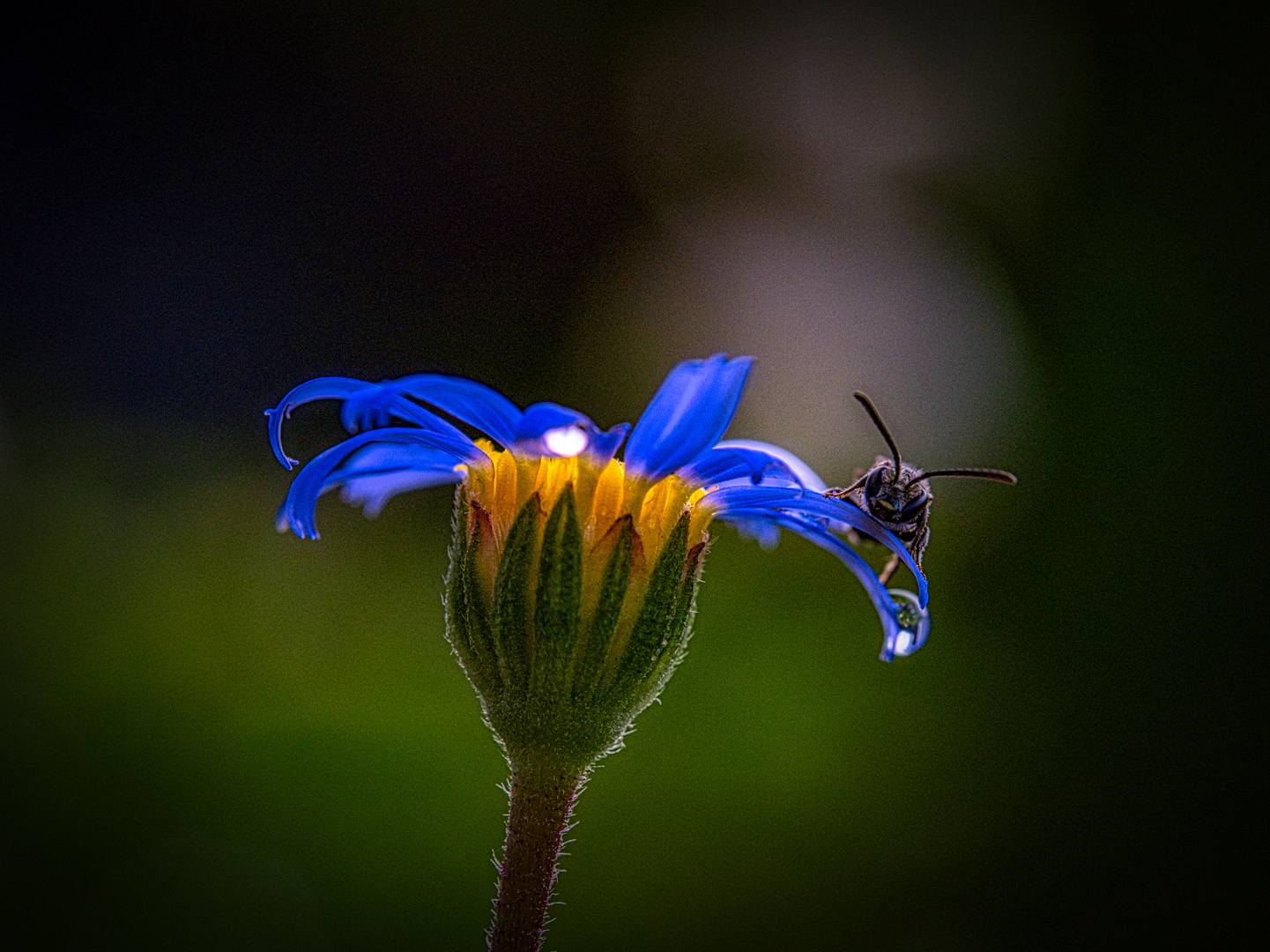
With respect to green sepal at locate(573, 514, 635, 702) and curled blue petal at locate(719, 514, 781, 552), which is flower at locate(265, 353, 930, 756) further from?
curled blue petal at locate(719, 514, 781, 552)

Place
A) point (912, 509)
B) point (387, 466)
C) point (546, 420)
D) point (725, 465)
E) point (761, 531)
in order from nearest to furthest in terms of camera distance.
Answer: point (546, 420)
point (725, 465)
point (387, 466)
point (912, 509)
point (761, 531)

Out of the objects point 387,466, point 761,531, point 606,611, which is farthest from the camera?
point 761,531

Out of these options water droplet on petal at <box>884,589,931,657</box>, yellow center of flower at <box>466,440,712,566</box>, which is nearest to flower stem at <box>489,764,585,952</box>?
yellow center of flower at <box>466,440,712,566</box>

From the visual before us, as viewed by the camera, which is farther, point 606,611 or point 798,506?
point 798,506

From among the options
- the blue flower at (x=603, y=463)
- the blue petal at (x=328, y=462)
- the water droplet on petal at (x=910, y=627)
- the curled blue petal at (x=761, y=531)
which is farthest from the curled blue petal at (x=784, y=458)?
the blue petal at (x=328, y=462)

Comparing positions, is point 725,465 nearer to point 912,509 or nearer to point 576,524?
point 576,524

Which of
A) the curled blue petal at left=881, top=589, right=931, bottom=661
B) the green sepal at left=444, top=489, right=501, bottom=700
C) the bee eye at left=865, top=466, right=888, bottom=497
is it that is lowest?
the green sepal at left=444, top=489, right=501, bottom=700

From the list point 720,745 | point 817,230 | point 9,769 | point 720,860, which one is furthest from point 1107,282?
point 9,769

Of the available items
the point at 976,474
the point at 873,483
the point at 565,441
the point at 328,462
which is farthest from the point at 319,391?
the point at 976,474

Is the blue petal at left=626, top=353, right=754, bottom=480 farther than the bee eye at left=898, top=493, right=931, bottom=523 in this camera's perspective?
No
